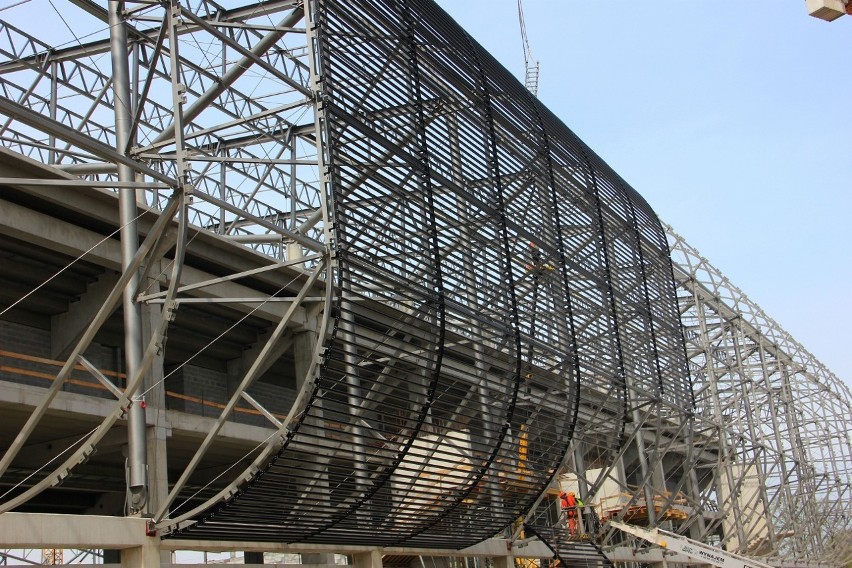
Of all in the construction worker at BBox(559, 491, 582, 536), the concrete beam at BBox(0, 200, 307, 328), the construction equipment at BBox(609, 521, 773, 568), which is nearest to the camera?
the concrete beam at BBox(0, 200, 307, 328)

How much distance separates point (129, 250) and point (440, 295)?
7801mm

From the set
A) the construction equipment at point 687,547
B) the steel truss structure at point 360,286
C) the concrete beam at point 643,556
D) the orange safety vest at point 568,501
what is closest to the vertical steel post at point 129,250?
the steel truss structure at point 360,286

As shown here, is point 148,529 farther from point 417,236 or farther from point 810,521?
point 810,521

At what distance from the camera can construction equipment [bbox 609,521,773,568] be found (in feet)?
129

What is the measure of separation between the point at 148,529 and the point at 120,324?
1329 centimetres

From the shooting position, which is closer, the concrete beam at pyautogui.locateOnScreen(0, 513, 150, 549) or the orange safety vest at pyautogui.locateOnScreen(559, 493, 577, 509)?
the concrete beam at pyautogui.locateOnScreen(0, 513, 150, 549)

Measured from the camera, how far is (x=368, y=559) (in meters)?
28.8

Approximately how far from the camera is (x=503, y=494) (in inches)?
1248

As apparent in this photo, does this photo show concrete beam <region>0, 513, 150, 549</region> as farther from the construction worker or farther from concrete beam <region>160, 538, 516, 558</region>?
the construction worker

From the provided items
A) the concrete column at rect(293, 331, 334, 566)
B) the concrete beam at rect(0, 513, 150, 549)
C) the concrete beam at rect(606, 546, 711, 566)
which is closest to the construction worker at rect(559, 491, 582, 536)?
the concrete beam at rect(606, 546, 711, 566)

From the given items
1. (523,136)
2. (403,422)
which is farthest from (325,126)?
(523,136)

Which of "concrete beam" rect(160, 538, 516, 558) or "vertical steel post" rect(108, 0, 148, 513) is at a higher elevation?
"vertical steel post" rect(108, 0, 148, 513)

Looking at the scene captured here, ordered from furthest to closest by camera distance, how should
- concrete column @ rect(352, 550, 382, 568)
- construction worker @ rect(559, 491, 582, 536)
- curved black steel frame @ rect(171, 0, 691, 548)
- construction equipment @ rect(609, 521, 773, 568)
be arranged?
construction equipment @ rect(609, 521, 773, 568), construction worker @ rect(559, 491, 582, 536), concrete column @ rect(352, 550, 382, 568), curved black steel frame @ rect(171, 0, 691, 548)

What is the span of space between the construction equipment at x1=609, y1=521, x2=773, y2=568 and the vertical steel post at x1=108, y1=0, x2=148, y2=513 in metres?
19.6
